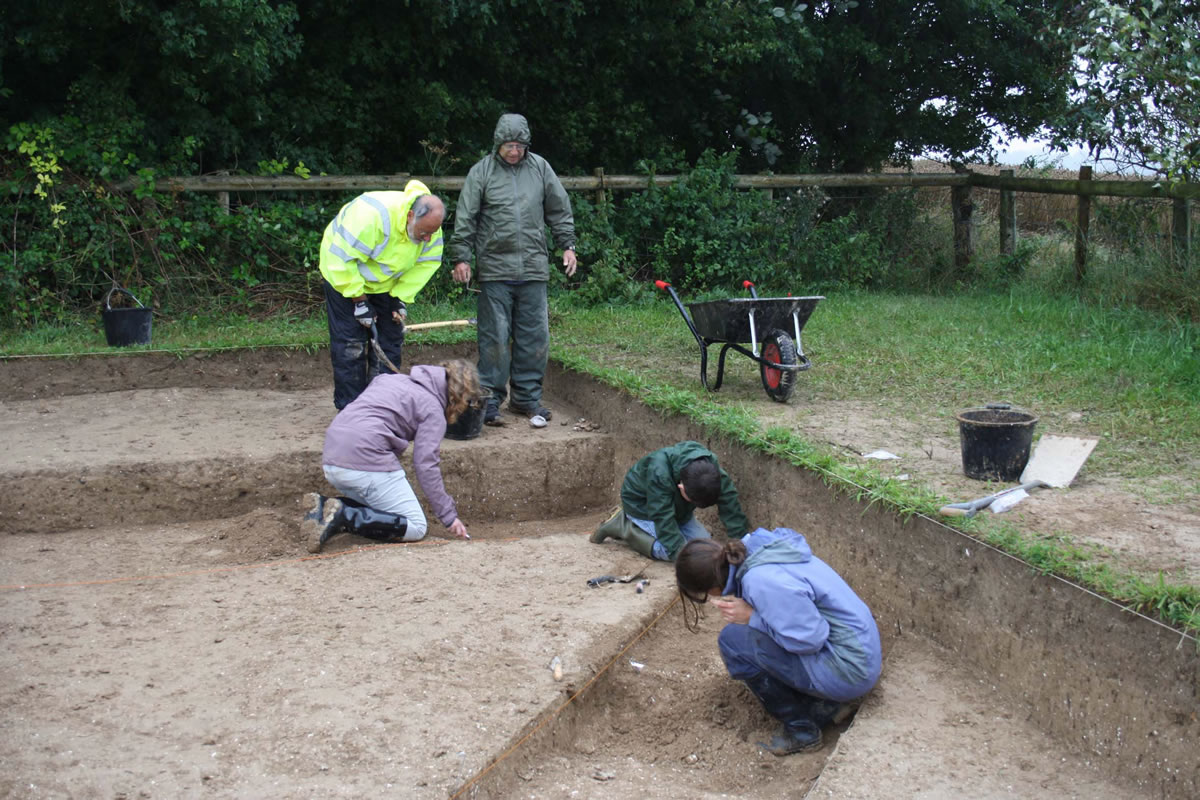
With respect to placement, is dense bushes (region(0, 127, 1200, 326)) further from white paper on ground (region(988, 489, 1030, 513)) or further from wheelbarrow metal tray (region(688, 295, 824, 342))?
white paper on ground (region(988, 489, 1030, 513))

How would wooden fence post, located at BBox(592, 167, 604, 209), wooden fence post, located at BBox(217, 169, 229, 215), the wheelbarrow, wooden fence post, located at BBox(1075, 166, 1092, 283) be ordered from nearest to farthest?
the wheelbarrow < wooden fence post, located at BBox(217, 169, 229, 215) < wooden fence post, located at BBox(1075, 166, 1092, 283) < wooden fence post, located at BBox(592, 167, 604, 209)

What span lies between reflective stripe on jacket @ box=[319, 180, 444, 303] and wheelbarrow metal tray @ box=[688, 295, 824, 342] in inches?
74.6

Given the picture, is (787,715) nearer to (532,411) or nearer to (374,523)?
(374,523)

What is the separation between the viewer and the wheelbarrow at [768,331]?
6.94 meters

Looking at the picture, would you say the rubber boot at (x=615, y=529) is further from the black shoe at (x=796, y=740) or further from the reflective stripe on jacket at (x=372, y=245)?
the reflective stripe on jacket at (x=372, y=245)

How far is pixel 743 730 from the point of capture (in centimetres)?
437

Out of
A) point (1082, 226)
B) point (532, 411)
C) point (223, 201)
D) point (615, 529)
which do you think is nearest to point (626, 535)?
point (615, 529)

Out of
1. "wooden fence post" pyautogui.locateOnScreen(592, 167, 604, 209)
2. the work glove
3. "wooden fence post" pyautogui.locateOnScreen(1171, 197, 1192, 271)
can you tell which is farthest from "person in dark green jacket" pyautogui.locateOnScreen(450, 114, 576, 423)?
"wooden fence post" pyautogui.locateOnScreen(1171, 197, 1192, 271)

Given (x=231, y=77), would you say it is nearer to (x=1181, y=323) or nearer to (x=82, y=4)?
(x=82, y=4)

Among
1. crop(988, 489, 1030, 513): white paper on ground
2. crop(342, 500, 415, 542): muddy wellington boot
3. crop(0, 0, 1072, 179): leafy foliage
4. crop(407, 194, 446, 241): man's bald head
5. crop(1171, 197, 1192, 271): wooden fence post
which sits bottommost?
crop(342, 500, 415, 542): muddy wellington boot

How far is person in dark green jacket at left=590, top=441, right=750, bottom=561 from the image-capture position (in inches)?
211

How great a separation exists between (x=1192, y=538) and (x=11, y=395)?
26.2ft

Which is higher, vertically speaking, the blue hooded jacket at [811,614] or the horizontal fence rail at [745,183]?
the horizontal fence rail at [745,183]

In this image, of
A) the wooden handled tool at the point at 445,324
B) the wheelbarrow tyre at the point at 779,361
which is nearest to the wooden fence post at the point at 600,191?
the wooden handled tool at the point at 445,324
